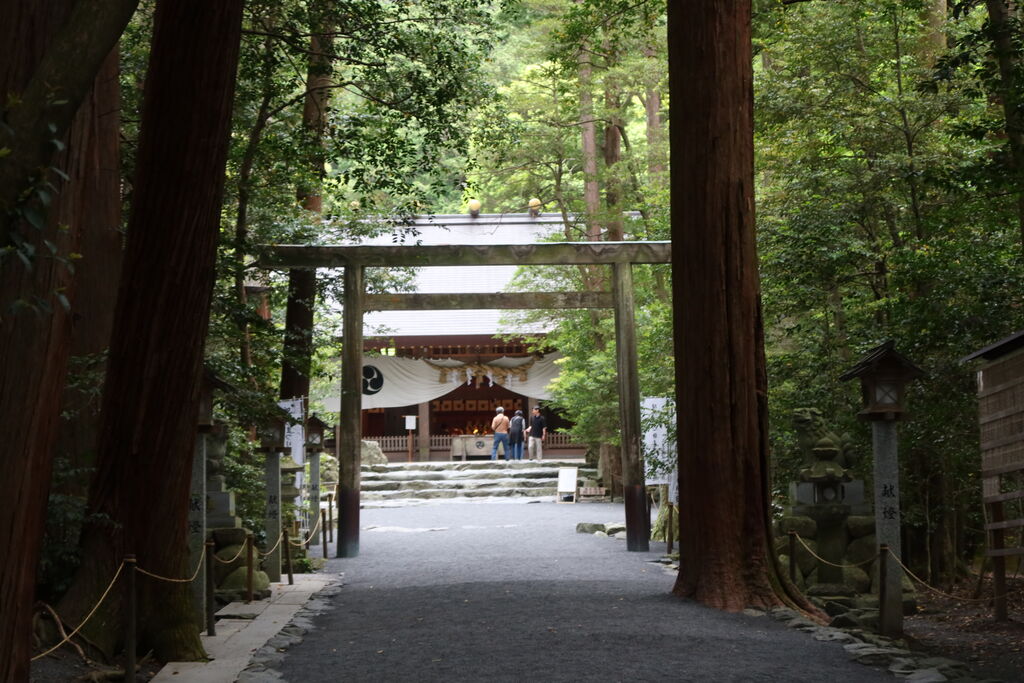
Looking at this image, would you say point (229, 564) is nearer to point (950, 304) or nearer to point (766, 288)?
point (766, 288)

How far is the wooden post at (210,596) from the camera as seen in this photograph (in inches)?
309

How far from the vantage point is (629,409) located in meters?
13.3

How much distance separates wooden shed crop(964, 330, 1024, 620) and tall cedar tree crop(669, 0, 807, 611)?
1708 millimetres

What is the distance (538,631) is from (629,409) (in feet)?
20.3

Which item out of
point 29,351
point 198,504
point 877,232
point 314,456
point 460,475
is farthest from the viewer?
point 460,475

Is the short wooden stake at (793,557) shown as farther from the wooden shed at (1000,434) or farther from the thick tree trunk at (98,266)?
the thick tree trunk at (98,266)

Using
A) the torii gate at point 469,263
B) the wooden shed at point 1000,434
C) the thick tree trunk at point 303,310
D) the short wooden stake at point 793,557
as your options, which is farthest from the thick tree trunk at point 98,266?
the wooden shed at point 1000,434

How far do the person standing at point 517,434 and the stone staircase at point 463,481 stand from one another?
0.58 meters

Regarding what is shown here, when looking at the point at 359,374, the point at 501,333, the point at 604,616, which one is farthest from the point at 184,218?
the point at 501,333

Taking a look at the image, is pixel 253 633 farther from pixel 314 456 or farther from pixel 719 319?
pixel 314 456

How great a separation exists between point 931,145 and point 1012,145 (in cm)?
384

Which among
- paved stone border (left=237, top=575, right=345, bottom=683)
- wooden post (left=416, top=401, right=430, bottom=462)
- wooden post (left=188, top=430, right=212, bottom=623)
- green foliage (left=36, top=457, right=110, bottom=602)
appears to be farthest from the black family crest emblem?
green foliage (left=36, top=457, right=110, bottom=602)

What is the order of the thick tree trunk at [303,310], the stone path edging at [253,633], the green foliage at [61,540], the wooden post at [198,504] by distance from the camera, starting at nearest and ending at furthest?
the stone path edging at [253,633] < the green foliage at [61,540] < the wooden post at [198,504] < the thick tree trunk at [303,310]

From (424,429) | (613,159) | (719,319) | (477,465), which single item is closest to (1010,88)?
(719,319)
